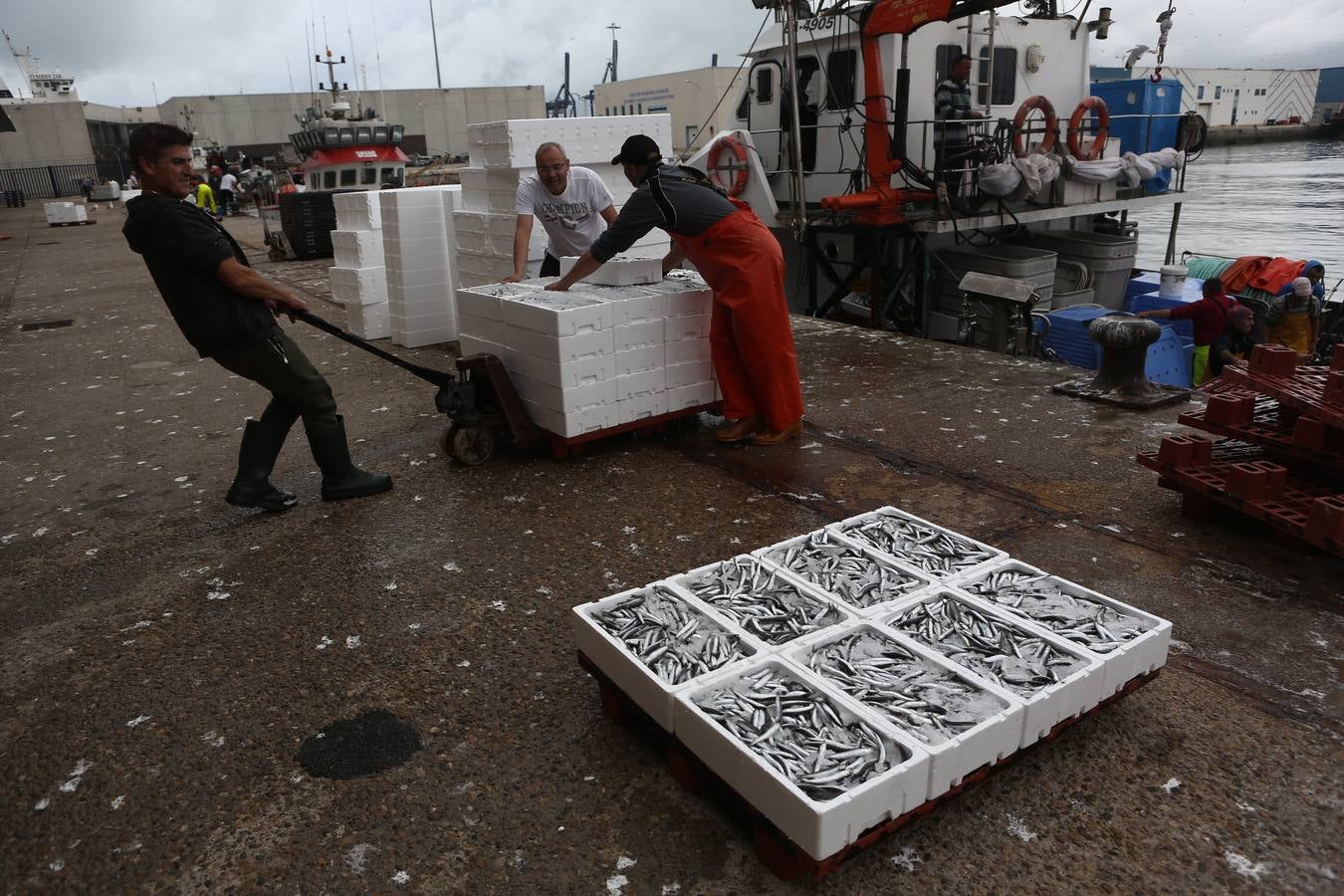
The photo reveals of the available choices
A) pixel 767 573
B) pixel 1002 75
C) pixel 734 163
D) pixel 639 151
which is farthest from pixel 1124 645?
pixel 1002 75

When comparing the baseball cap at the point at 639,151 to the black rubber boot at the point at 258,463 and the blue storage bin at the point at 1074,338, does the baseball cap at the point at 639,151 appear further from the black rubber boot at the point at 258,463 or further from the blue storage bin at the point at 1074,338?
the blue storage bin at the point at 1074,338

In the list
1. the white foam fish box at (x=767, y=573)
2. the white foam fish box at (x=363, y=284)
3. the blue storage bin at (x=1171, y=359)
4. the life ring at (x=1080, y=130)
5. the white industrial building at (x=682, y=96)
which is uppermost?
the white industrial building at (x=682, y=96)

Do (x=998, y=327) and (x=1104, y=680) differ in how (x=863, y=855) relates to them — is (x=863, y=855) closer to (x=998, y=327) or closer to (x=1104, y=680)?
(x=1104, y=680)

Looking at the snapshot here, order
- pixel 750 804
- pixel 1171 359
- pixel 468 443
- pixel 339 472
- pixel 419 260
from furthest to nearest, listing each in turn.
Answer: pixel 1171 359
pixel 419 260
pixel 468 443
pixel 339 472
pixel 750 804

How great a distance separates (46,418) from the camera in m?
7.13

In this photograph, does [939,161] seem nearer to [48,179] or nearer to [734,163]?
[734,163]

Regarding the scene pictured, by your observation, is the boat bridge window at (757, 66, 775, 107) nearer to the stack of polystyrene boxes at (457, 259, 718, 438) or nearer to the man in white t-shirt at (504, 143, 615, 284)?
the man in white t-shirt at (504, 143, 615, 284)

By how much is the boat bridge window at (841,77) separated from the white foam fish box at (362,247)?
6.17m

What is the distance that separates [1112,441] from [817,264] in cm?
783

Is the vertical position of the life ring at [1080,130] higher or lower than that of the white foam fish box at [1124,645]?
higher

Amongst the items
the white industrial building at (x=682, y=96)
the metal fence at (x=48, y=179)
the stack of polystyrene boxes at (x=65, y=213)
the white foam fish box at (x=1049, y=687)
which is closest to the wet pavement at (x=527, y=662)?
the white foam fish box at (x=1049, y=687)

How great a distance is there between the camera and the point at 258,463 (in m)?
4.89

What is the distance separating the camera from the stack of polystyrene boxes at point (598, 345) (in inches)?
203

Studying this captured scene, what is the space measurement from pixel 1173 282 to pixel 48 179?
63.6m
